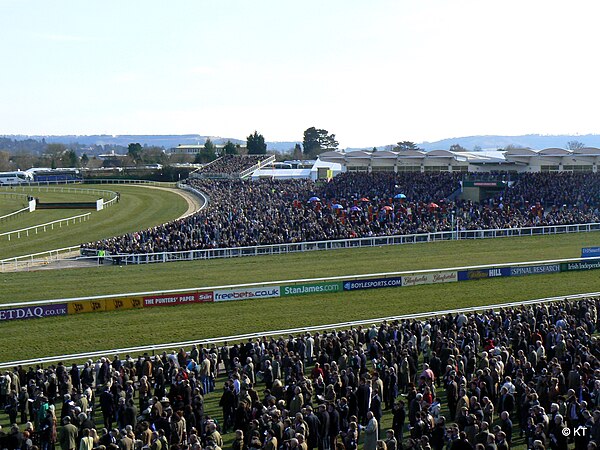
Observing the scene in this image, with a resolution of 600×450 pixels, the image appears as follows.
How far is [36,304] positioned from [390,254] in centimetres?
1814

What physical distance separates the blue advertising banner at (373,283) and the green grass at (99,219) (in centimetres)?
1866

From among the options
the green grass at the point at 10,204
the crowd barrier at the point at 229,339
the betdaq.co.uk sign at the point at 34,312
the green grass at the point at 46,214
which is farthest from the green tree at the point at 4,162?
the crowd barrier at the point at 229,339

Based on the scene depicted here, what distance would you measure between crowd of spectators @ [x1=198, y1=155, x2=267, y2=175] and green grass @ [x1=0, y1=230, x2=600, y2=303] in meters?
50.0

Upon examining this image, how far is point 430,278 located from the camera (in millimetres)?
28938

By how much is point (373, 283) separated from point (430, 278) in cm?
244

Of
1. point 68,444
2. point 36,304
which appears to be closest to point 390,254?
point 36,304

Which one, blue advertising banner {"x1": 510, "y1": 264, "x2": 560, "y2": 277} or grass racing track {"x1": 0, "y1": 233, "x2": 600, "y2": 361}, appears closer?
grass racing track {"x1": 0, "y1": 233, "x2": 600, "y2": 361}

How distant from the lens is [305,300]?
86.2 feet

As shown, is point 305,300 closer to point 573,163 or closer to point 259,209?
point 259,209

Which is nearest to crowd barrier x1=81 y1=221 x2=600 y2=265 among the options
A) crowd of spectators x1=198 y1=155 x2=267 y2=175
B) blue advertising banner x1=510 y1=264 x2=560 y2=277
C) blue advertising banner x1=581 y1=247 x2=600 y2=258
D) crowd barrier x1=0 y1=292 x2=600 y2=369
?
blue advertising banner x1=581 y1=247 x2=600 y2=258

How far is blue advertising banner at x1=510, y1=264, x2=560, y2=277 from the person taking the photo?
1198 inches

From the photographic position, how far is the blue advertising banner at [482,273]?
29.5 meters

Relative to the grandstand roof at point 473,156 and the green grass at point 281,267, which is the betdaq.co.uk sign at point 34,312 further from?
the grandstand roof at point 473,156

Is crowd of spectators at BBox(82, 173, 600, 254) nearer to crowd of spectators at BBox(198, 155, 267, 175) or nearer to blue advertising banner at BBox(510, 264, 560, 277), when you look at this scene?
blue advertising banner at BBox(510, 264, 560, 277)
